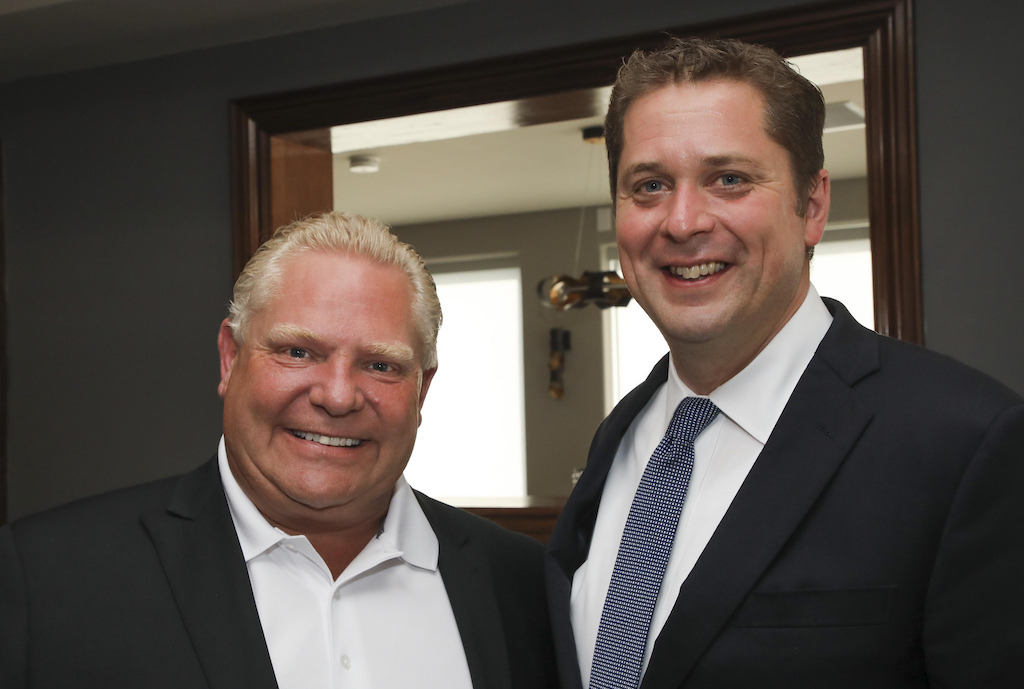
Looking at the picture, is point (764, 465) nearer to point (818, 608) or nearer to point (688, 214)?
point (818, 608)

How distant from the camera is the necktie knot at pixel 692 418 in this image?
146 centimetres

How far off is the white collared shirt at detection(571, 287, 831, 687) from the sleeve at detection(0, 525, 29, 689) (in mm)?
755

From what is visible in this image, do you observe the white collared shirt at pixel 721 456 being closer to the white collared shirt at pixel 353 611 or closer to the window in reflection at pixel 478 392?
the white collared shirt at pixel 353 611

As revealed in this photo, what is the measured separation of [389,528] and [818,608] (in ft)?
2.18

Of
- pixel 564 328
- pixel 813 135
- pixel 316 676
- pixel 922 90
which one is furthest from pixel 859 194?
pixel 316 676

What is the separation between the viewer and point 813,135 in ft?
4.84

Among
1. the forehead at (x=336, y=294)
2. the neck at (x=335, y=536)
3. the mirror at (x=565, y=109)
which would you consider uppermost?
the mirror at (x=565, y=109)

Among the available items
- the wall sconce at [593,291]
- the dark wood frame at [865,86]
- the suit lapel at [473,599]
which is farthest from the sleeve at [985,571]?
the wall sconce at [593,291]

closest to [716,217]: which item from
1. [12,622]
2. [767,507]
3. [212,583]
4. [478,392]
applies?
[767,507]

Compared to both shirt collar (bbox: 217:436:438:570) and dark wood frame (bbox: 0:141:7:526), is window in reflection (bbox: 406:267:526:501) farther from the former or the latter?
shirt collar (bbox: 217:436:438:570)

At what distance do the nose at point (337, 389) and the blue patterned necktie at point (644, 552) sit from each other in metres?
0.44

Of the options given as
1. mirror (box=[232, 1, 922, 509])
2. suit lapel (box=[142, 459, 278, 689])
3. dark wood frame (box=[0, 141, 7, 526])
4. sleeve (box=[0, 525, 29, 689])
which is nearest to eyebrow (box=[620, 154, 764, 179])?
suit lapel (box=[142, 459, 278, 689])

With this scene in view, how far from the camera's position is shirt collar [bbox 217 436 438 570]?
57.9 inches

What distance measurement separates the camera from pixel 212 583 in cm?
139
